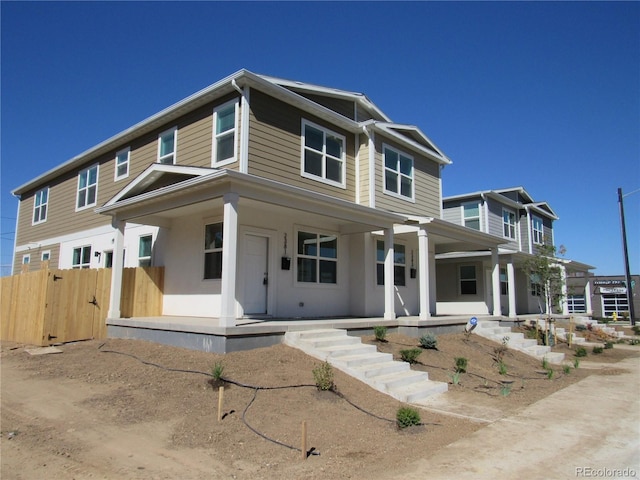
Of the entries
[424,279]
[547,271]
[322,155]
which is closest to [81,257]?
[322,155]

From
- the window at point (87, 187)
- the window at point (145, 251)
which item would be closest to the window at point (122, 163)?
the window at point (87, 187)

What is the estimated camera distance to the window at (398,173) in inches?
590

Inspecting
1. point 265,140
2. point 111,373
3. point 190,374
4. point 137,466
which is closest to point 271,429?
point 137,466

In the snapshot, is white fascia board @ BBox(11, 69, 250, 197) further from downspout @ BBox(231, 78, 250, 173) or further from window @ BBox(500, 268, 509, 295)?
window @ BBox(500, 268, 509, 295)

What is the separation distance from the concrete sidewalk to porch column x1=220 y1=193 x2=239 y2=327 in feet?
14.6

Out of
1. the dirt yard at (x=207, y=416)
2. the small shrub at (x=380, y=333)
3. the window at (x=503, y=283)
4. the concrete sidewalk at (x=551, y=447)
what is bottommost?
the concrete sidewalk at (x=551, y=447)

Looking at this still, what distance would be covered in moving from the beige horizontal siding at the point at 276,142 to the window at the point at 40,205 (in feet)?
42.7

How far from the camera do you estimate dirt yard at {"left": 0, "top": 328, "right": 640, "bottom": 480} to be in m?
5.02

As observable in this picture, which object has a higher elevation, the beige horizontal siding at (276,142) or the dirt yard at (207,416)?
the beige horizontal siding at (276,142)

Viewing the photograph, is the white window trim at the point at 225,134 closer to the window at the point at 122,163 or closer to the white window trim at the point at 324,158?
the white window trim at the point at 324,158

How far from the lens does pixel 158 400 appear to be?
7.00m

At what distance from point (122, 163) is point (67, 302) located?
19.8ft

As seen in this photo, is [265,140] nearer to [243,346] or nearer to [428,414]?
[243,346]

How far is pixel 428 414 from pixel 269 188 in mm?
5177
